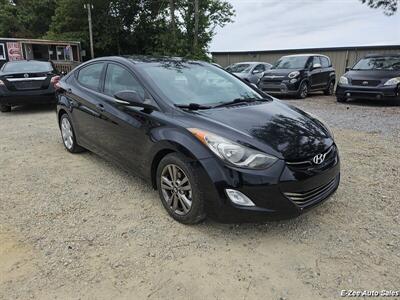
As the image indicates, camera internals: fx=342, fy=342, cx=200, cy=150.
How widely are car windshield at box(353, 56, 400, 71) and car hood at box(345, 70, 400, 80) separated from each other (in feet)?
0.89

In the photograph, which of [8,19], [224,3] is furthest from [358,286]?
[8,19]

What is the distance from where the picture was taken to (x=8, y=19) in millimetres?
33812

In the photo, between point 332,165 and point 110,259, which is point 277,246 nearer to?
point 332,165

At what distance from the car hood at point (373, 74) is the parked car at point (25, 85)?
28.2 ft

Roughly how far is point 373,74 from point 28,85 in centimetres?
957

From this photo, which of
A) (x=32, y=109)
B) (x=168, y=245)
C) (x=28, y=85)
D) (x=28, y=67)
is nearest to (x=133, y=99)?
(x=168, y=245)

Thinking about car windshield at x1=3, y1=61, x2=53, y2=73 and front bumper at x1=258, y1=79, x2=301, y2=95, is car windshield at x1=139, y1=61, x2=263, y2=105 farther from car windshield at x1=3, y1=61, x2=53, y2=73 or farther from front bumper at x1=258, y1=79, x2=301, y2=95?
front bumper at x1=258, y1=79, x2=301, y2=95

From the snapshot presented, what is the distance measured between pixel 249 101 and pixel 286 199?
1394mm

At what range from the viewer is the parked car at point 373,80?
32.0 feet

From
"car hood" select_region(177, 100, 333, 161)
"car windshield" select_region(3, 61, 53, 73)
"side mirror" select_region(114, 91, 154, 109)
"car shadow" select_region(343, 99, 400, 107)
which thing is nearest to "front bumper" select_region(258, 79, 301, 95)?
"car shadow" select_region(343, 99, 400, 107)

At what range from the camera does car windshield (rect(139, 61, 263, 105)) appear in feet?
11.5

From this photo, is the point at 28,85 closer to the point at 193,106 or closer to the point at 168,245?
the point at 193,106

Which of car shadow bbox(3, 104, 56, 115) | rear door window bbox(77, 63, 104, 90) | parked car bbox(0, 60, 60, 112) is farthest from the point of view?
car shadow bbox(3, 104, 56, 115)

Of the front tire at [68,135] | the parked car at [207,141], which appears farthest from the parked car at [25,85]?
the parked car at [207,141]
